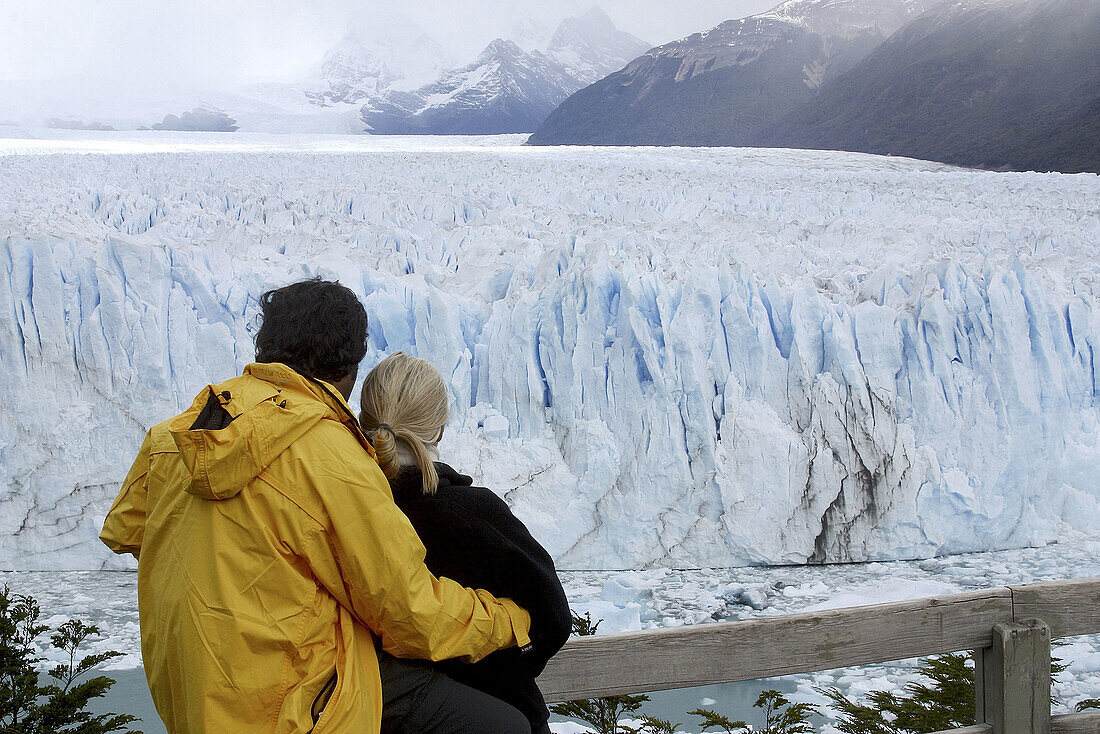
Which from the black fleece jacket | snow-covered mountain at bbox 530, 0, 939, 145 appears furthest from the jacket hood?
snow-covered mountain at bbox 530, 0, 939, 145

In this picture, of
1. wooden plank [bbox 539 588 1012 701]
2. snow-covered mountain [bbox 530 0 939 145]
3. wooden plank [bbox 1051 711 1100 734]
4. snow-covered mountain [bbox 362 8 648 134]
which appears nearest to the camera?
wooden plank [bbox 539 588 1012 701]

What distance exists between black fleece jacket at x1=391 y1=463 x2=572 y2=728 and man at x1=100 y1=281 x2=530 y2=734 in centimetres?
8

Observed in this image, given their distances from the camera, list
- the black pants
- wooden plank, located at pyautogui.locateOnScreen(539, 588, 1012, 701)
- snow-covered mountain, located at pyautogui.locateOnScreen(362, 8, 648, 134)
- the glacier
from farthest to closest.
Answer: snow-covered mountain, located at pyautogui.locateOnScreen(362, 8, 648, 134)
the glacier
wooden plank, located at pyautogui.locateOnScreen(539, 588, 1012, 701)
the black pants

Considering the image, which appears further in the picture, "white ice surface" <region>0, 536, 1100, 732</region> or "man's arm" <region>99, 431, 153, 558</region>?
"white ice surface" <region>0, 536, 1100, 732</region>

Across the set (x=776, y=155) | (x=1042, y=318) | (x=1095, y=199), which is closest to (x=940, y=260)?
(x=1042, y=318)

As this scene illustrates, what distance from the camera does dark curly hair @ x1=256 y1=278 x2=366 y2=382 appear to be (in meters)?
1.01

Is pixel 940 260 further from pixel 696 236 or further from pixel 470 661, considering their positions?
pixel 470 661

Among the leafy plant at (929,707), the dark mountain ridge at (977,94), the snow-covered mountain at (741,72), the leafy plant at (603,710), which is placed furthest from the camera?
the snow-covered mountain at (741,72)

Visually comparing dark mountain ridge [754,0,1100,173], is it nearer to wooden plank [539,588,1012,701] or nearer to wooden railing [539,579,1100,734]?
wooden railing [539,579,1100,734]

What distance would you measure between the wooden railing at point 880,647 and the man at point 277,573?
21.6 inches

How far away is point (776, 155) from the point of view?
11.6m

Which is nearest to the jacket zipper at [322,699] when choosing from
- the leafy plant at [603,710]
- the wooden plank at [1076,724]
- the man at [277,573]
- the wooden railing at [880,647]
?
the man at [277,573]

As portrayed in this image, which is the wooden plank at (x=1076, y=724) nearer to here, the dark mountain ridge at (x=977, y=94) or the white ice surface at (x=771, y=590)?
the white ice surface at (x=771, y=590)

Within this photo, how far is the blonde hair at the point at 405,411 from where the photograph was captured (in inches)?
39.5
